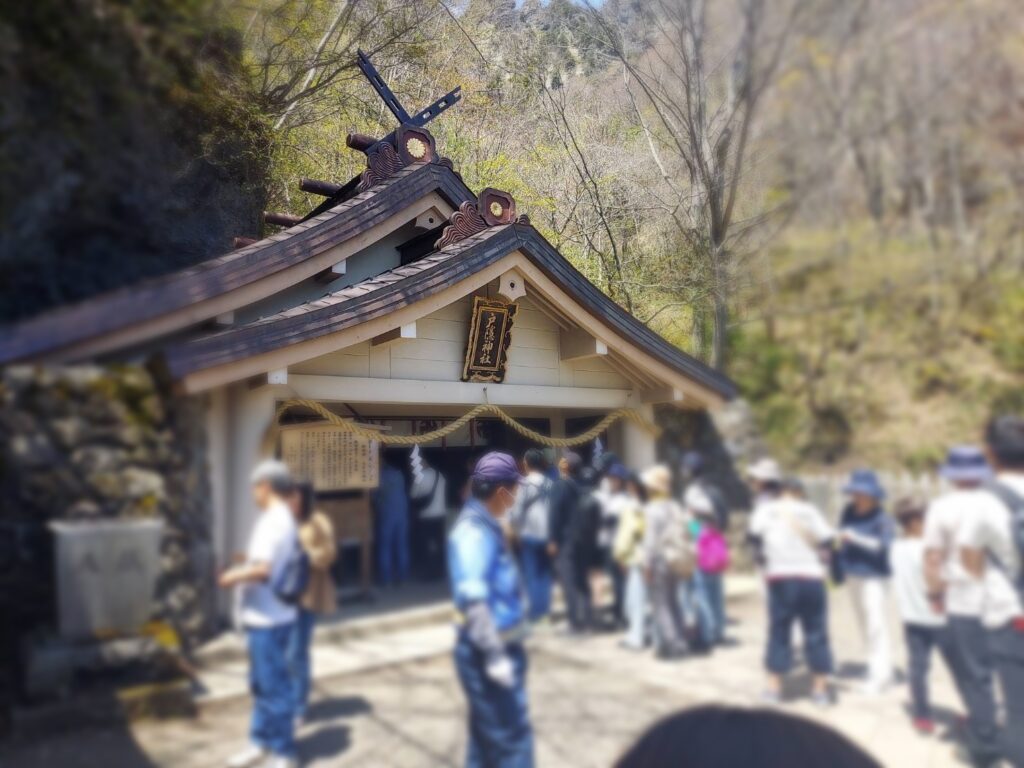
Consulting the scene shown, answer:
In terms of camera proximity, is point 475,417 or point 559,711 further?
point 475,417

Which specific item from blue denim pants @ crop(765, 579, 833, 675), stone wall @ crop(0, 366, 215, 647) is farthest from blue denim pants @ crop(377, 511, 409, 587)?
blue denim pants @ crop(765, 579, 833, 675)

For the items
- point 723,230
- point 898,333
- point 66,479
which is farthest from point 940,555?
point 66,479

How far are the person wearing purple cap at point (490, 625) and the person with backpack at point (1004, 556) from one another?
25.3 inches

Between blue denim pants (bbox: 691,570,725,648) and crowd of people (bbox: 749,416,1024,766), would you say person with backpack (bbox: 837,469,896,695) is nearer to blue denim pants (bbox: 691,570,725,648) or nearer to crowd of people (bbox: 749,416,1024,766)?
crowd of people (bbox: 749,416,1024,766)

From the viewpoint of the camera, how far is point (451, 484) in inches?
41.4

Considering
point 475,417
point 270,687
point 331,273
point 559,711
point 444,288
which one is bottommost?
point 559,711

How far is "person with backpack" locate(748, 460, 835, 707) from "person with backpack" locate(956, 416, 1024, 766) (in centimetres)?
19

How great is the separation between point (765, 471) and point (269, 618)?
0.74 m

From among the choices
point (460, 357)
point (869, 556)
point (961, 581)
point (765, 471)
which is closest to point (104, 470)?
point (460, 357)

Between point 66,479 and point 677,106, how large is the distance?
1202 millimetres

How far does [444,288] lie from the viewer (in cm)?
121

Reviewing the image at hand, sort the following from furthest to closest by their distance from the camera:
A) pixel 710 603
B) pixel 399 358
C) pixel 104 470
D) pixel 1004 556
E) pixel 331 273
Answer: pixel 331 273, pixel 399 358, pixel 710 603, pixel 1004 556, pixel 104 470

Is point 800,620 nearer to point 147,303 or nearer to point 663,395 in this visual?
point 663,395

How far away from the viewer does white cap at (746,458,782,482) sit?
1024mm
